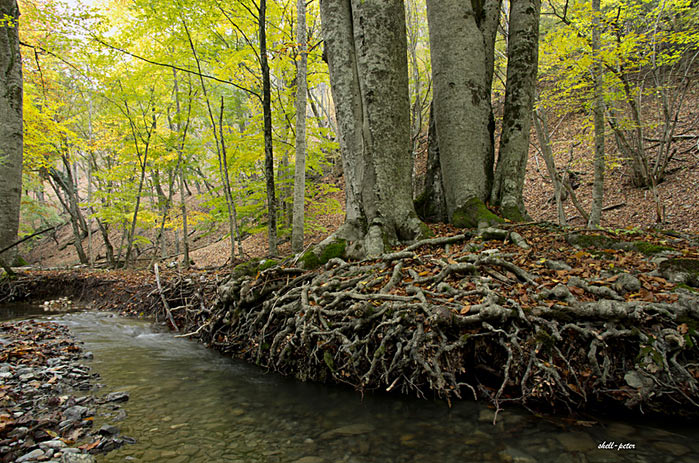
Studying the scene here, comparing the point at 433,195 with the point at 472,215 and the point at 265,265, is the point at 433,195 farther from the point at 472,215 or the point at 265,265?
the point at 265,265

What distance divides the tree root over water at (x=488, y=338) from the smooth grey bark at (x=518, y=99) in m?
2.47

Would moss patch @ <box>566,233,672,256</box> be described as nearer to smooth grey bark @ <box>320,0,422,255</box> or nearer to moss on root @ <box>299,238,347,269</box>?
→ smooth grey bark @ <box>320,0,422,255</box>

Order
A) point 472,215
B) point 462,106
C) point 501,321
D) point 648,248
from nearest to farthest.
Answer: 1. point 501,321
2. point 648,248
3. point 472,215
4. point 462,106

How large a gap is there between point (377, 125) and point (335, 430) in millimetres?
4271

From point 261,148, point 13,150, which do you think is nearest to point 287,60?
point 261,148

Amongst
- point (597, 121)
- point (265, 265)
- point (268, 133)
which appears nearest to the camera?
point (265, 265)

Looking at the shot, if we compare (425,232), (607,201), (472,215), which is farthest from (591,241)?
(607,201)

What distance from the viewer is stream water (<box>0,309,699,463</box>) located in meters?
2.45

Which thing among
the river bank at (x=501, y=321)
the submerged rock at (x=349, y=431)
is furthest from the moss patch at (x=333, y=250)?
the submerged rock at (x=349, y=431)

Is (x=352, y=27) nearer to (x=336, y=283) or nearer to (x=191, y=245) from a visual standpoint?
(x=336, y=283)

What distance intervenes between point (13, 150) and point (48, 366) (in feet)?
26.0

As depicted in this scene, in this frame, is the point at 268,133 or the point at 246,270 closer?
the point at 246,270

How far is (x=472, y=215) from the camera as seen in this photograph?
5672mm

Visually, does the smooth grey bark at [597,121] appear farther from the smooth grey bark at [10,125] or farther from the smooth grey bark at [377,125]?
the smooth grey bark at [10,125]
